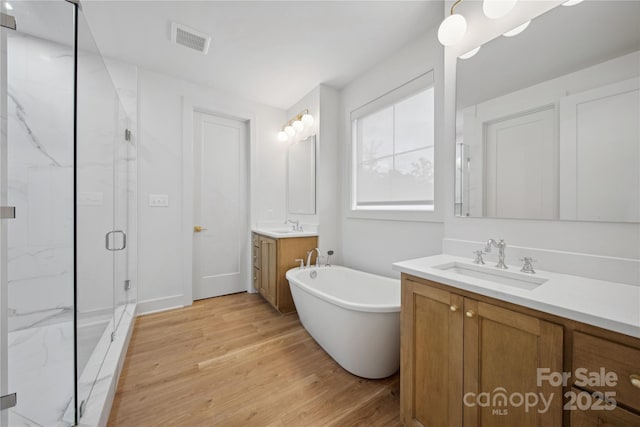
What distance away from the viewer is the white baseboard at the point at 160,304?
252 cm

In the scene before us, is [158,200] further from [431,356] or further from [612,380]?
[612,380]

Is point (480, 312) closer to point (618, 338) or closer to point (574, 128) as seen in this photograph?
point (618, 338)

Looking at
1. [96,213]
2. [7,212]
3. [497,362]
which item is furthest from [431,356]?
[96,213]

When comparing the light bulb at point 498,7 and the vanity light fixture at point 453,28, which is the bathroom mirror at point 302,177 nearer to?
the vanity light fixture at point 453,28

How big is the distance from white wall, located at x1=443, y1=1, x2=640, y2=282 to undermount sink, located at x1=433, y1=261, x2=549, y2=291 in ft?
0.47

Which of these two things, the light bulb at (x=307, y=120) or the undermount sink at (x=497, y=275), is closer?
the undermount sink at (x=497, y=275)

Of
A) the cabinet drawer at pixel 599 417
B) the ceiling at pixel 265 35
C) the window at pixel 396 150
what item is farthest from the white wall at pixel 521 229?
the cabinet drawer at pixel 599 417

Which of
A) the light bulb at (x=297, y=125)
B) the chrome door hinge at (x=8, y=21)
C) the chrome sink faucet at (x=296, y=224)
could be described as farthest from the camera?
the chrome sink faucet at (x=296, y=224)

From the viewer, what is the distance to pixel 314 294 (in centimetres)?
183

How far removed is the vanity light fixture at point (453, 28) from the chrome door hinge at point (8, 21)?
6.55 feet

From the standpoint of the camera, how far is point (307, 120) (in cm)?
283

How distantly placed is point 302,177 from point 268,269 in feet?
3.98

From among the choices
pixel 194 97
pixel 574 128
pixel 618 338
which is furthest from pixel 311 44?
pixel 618 338

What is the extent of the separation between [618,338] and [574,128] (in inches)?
35.7
